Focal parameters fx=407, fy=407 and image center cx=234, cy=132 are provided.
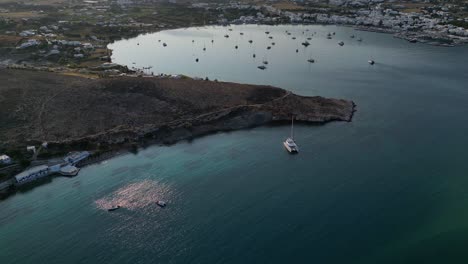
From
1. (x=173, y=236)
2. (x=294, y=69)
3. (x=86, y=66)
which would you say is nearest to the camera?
(x=173, y=236)

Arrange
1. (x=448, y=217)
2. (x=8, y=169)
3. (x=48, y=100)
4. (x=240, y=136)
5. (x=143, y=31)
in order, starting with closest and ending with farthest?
(x=448, y=217) < (x=8, y=169) < (x=240, y=136) < (x=48, y=100) < (x=143, y=31)

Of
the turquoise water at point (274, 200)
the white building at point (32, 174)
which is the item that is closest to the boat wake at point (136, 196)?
the turquoise water at point (274, 200)

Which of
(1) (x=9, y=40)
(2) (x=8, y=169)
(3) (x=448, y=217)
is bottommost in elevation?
(3) (x=448, y=217)

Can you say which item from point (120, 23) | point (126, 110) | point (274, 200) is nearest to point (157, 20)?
point (120, 23)

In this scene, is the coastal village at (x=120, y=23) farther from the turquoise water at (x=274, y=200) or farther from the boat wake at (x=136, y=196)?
the boat wake at (x=136, y=196)

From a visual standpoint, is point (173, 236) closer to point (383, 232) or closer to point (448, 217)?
point (383, 232)

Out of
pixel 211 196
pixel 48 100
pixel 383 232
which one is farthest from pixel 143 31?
pixel 383 232

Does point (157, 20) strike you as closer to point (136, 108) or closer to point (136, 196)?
point (136, 108)

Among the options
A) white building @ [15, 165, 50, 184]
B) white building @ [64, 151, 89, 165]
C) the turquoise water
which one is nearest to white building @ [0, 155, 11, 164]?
white building @ [15, 165, 50, 184]
